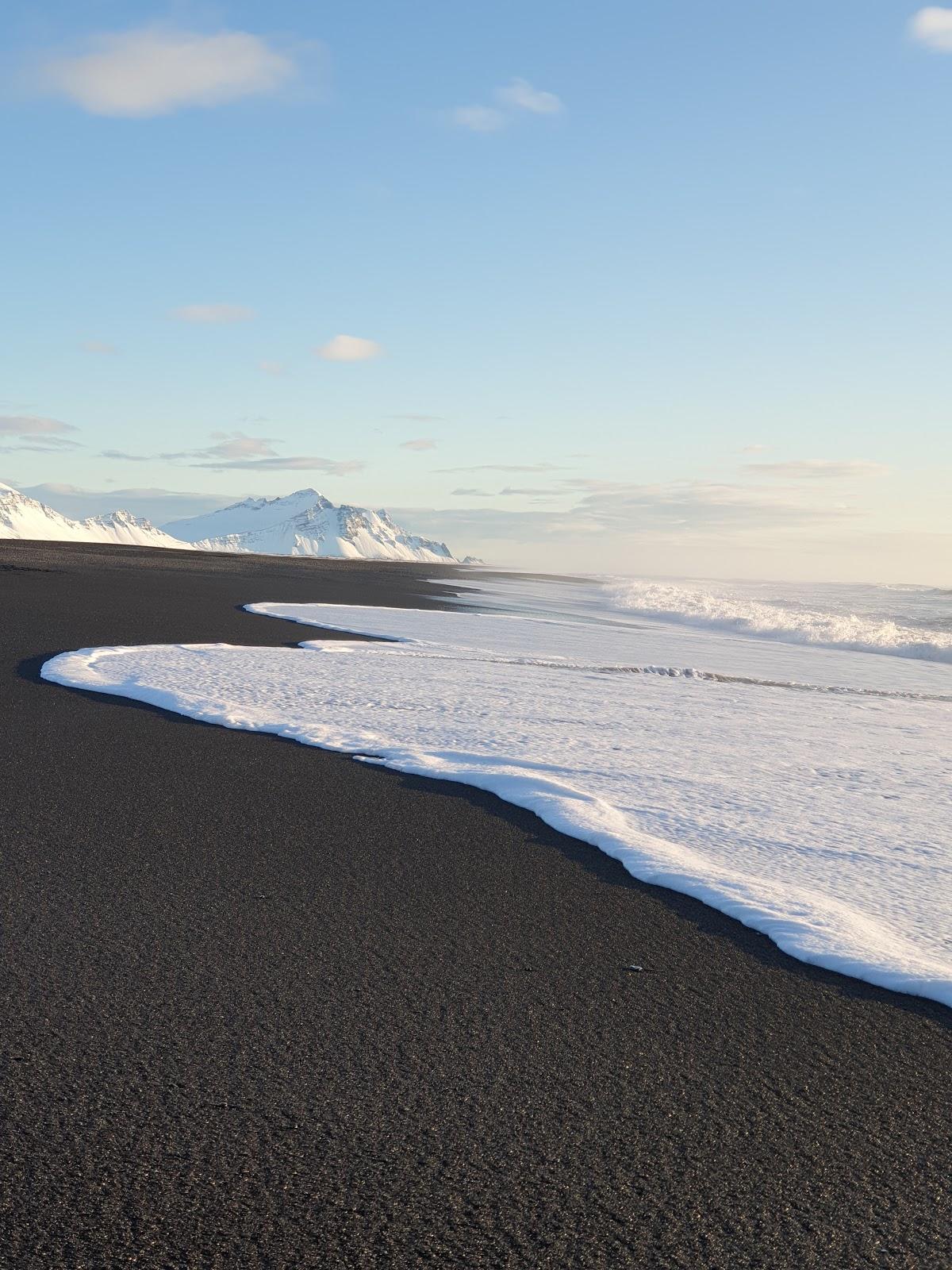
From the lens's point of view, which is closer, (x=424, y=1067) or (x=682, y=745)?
(x=424, y=1067)

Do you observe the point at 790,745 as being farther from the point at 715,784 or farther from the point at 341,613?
the point at 341,613

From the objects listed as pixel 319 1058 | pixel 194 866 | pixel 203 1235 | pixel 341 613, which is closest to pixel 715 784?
pixel 194 866

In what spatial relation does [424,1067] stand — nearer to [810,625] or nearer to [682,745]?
[682,745]

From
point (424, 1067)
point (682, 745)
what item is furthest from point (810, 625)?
point (424, 1067)

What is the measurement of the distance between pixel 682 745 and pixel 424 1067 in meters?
6.01

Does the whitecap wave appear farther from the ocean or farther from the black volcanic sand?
the black volcanic sand

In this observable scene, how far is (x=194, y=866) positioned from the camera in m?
5.20

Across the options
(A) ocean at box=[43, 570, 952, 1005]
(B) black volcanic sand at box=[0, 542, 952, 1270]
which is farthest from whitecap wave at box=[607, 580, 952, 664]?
(B) black volcanic sand at box=[0, 542, 952, 1270]

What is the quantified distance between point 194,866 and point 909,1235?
3.68m

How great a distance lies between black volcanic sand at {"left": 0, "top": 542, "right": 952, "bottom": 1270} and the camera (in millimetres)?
2471

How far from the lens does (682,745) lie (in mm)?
8922

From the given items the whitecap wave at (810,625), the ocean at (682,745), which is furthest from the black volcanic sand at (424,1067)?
the whitecap wave at (810,625)

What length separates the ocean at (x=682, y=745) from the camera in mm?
5035

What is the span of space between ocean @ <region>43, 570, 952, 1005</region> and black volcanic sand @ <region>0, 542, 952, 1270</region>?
495 millimetres
